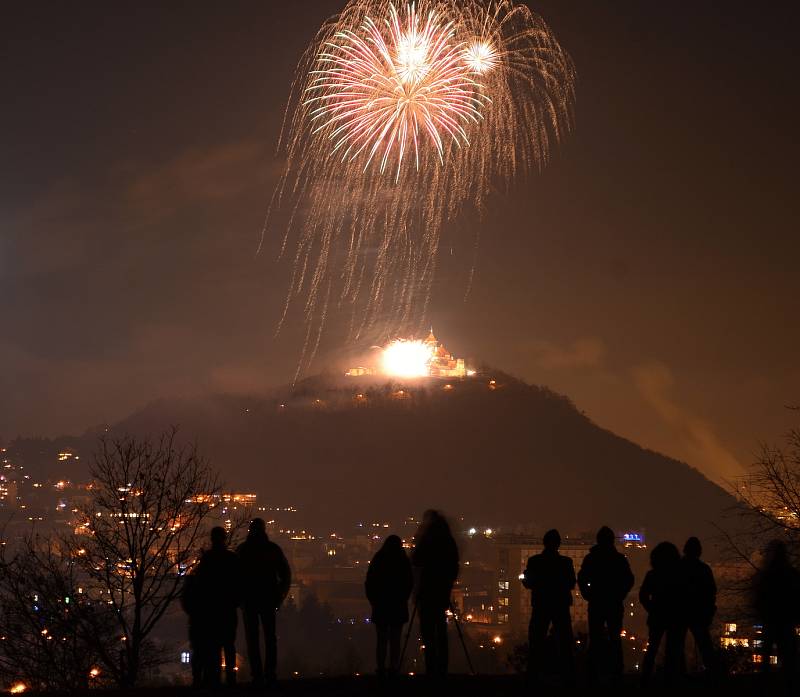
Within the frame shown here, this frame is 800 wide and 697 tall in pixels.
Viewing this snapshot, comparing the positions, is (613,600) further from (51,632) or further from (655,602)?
(51,632)

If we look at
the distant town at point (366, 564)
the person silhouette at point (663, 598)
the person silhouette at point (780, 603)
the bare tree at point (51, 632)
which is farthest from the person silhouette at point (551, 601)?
the bare tree at point (51, 632)

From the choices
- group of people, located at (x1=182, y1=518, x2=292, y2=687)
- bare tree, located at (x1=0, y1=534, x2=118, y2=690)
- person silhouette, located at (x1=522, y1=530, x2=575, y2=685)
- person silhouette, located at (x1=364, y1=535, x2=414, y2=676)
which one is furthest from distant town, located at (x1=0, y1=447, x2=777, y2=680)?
person silhouette, located at (x1=364, y1=535, x2=414, y2=676)

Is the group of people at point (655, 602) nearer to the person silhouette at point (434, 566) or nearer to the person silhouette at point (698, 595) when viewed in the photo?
the person silhouette at point (698, 595)

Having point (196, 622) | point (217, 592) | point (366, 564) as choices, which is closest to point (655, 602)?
point (217, 592)

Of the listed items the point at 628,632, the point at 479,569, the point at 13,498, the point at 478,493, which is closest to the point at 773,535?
the point at 628,632

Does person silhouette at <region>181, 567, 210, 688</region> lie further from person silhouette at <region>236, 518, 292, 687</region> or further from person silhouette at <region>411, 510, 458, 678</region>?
person silhouette at <region>411, 510, 458, 678</region>

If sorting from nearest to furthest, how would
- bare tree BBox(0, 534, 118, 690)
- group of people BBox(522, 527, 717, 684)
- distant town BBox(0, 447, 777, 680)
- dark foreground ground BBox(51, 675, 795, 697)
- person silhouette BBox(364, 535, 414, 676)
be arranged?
1. dark foreground ground BBox(51, 675, 795, 697)
2. group of people BBox(522, 527, 717, 684)
3. person silhouette BBox(364, 535, 414, 676)
4. bare tree BBox(0, 534, 118, 690)
5. distant town BBox(0, 447, 777, 680)
